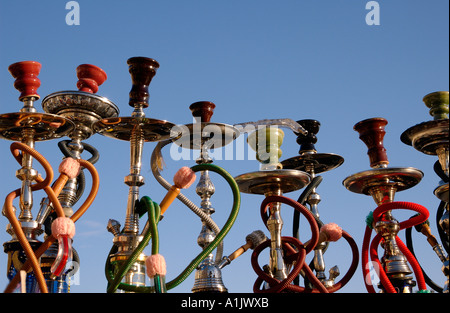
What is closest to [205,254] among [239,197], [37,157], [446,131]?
[239,197]

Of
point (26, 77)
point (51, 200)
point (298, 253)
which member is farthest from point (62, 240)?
point (298, 253)

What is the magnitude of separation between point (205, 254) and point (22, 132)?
40.4 inches

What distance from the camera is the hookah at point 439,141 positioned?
Result: 8.27 ft

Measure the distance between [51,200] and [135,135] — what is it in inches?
23.6

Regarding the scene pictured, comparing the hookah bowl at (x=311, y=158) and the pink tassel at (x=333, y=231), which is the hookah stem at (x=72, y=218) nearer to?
the pink tassel at (x=333, y=231)

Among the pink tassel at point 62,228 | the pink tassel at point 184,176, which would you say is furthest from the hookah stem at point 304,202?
the pink tassel at point 62,228

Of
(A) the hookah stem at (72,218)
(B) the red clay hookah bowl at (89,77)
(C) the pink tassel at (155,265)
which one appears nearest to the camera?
(C) the pink tassel at (155,265)

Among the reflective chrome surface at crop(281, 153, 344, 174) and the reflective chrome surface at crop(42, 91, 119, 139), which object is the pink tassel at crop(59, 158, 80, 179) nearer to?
the reflective chrome surface at crop(42, 91, 119, 139)

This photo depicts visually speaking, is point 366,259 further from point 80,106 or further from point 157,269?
point 80,106

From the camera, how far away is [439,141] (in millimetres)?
2586

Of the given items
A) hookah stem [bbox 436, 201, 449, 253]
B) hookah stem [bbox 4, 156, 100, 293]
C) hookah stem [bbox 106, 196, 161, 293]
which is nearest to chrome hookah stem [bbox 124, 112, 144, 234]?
hookah stem [bbox 4, 156, 100, 293]

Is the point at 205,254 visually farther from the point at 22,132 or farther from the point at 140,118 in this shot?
the point at 22,132

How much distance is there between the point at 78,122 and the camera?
2990 mm

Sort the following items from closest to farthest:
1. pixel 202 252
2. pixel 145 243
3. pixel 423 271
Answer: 1. pixel 145 243
2. pixel 202 252
3. pixel 423 271
